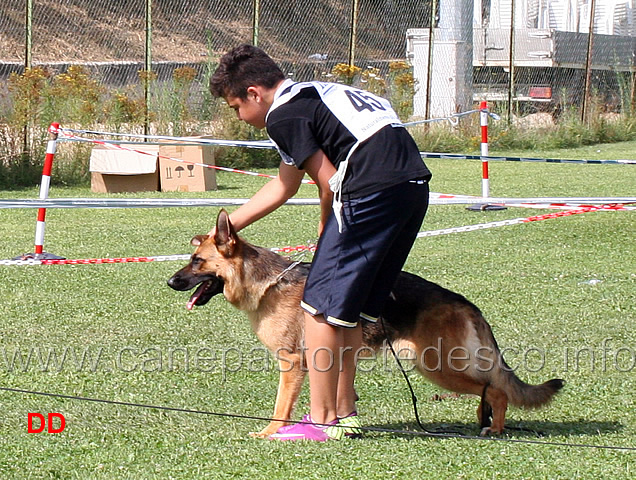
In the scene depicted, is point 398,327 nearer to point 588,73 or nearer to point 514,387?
point 514,387

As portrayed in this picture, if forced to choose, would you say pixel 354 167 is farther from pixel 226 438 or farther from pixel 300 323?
pixel 226 438

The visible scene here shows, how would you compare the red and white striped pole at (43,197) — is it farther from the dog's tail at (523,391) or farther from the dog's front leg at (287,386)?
the dog's tail at (523,391)

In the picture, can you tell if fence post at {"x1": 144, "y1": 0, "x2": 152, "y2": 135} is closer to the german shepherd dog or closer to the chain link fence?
the chain link fence

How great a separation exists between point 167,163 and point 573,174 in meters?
6.96

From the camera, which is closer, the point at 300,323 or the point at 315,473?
the point at 315,473

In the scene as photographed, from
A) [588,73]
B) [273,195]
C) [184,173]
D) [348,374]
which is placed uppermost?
[588,73]

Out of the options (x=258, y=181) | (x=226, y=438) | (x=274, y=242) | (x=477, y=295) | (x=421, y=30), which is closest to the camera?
(x=226, y=438)

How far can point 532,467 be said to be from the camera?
12.6 ft

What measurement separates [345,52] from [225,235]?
19.0 metres

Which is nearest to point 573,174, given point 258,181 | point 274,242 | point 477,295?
point 258,181

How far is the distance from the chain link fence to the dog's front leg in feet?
40.1

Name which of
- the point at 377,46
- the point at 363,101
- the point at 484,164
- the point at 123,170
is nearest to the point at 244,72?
the point at 363,101

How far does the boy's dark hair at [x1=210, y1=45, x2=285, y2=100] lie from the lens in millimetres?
4070

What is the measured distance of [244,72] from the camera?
4078 millimetres
